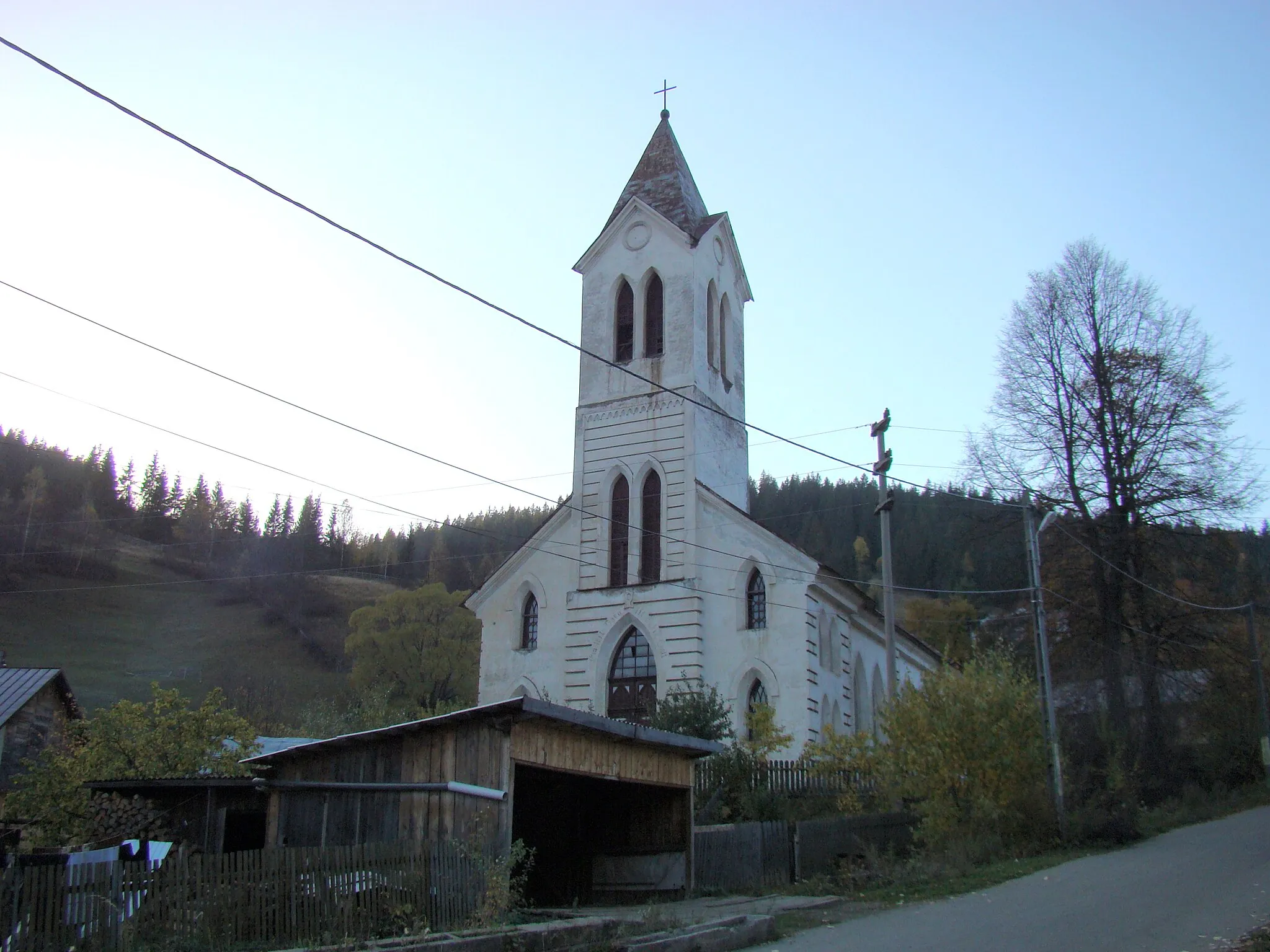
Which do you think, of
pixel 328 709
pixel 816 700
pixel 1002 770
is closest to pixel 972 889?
pixel 1002 770

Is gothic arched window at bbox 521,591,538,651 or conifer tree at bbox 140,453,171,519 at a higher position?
conifer tree at bbox 140,453,171,519

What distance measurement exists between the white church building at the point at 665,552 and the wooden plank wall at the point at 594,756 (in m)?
9.84

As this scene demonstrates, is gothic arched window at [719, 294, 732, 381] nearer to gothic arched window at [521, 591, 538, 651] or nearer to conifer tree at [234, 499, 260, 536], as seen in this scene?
gothic arched window at [521, 591, 538, 651]

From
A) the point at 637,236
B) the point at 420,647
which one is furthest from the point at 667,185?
the point at 420,647

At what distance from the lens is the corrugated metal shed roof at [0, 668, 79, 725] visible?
3594 cm

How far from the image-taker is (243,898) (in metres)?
11.9

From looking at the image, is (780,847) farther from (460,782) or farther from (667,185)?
(667,185)

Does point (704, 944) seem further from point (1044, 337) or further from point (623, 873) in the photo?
point (1044, 337)

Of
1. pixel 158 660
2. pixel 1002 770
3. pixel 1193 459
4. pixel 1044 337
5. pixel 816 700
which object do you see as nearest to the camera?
pixel 1002 770

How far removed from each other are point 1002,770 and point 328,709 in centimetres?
4038

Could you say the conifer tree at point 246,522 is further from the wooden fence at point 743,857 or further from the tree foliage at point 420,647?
the wooden fence at point 743,857

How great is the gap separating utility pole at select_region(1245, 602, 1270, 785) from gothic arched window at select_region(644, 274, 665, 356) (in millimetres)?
20782

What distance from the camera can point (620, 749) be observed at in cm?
A: 1816

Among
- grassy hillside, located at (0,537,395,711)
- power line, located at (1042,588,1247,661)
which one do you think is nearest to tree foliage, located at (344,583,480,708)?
grassy hillside, located at (0,537,395,711)
